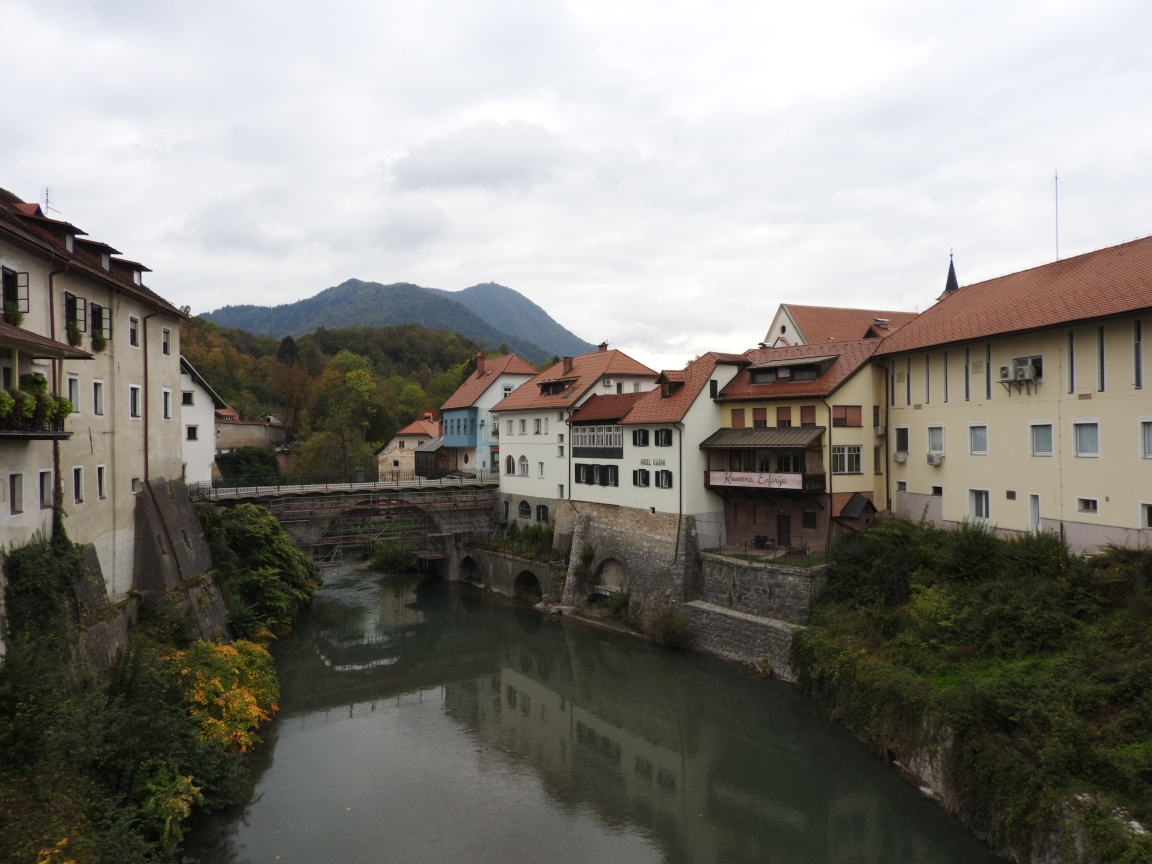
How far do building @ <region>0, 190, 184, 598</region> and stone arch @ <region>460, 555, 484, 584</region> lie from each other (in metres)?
19.6

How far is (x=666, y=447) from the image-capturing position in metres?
33.3

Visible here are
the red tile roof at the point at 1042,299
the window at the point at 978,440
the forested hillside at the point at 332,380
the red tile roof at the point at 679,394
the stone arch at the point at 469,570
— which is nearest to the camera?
the red tile roof at the point at 1042,299

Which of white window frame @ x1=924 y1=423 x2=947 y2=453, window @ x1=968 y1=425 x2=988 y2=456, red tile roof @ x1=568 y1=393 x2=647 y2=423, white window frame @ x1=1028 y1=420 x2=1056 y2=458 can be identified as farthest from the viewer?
red tile roof @ x1=568 y1=393 x2=647 y2=423

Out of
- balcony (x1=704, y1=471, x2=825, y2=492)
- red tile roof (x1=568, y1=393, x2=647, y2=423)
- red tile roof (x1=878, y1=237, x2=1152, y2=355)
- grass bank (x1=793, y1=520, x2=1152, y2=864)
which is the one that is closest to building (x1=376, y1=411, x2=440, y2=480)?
red tile roof (x1=568, y1=393, x2=647, y2=423)

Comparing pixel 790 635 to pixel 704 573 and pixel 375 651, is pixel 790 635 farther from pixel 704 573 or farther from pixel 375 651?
pixel 375 651

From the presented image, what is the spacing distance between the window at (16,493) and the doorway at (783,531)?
25703mm

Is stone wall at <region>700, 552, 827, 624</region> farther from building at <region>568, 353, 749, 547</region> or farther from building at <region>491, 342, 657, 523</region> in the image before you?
building at <region>491, 342, 657, 523</region>

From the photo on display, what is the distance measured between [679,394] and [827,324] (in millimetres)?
13948

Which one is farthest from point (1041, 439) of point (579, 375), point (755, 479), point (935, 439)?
point (579, 375)

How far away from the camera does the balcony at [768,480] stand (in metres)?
29.0

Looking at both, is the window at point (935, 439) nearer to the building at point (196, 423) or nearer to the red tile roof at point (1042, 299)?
the red tile roof at point (1042, 299)

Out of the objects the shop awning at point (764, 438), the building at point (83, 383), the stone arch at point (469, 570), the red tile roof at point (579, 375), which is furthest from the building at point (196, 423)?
the shop awning at point (764, 438)

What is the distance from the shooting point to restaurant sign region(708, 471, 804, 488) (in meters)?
29.1

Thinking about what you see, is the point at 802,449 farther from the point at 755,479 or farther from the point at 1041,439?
the point at 1041,439
